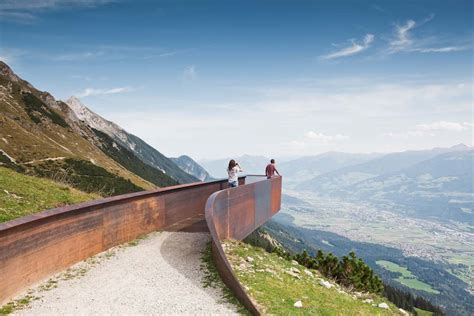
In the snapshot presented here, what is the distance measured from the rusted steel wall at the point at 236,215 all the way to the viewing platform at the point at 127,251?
3 cm

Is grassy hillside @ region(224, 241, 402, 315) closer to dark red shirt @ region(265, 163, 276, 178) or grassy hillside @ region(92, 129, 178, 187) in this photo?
dark red shirt @ region(265, 163, 276, 178)

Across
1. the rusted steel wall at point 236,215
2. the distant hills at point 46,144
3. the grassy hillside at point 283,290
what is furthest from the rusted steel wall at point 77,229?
the distant hills at point 46,144

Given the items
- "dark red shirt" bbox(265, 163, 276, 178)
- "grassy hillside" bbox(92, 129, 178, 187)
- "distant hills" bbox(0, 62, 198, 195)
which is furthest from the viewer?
"grassy hillside" bbox(92, 129, 178, 187)

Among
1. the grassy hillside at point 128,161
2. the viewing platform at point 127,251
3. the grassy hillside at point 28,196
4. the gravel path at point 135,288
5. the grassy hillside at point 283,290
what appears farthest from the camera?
the grassy hillside at point 128,161

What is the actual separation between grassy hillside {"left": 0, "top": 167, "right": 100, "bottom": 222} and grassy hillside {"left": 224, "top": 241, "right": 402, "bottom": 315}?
24.1 feet

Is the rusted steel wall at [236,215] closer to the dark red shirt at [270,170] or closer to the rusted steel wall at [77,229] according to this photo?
the rusted steel wall at [77,229]

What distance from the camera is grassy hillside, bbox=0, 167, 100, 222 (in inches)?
559

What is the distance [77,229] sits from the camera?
33.1 feet

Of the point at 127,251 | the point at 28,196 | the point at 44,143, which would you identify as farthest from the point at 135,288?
the point at 44,143

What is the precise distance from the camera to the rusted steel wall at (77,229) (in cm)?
803

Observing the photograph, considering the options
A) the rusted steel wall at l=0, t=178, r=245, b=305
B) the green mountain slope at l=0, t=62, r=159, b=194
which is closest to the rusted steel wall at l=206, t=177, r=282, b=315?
the rusted steel wall at l=0, t=178, r=245, b=305

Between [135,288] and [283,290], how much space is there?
322cm

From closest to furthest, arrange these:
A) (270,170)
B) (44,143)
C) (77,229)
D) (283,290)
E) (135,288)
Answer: (135,288), (283,290), (77,229), (270,170), (44,143)

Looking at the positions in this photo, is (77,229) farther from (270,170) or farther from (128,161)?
(128,161)
